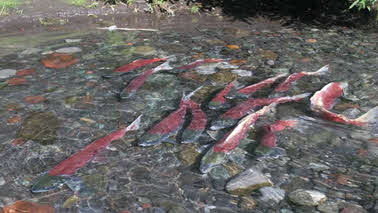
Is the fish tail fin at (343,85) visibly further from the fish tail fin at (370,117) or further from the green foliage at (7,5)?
the green foliage at (7,5)

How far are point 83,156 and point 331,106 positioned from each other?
100 inches

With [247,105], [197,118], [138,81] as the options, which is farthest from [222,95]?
[138,81]

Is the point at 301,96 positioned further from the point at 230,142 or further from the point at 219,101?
the point at 230,142

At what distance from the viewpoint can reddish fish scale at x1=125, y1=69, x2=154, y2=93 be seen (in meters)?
4.84

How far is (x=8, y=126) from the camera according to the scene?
4.15m

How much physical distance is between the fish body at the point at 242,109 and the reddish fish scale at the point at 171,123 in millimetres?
325

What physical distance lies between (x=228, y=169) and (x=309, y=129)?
3.55 feet

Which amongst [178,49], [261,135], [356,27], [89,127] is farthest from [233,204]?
[356,27]

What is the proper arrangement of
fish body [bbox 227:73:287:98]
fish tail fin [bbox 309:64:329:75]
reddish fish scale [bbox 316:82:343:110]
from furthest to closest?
fish tail fin [bbox 309:64:329:75], fish body [bbox 227:73:287:98], reddish fish scale [bbox 316:82:343:110]

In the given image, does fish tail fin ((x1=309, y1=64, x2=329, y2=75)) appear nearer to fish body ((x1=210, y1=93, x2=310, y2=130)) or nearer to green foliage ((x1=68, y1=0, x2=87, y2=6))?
fish body ((x1=210, y1=93, x2=310, y2=130))

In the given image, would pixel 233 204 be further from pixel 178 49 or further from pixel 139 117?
pixel 178 49

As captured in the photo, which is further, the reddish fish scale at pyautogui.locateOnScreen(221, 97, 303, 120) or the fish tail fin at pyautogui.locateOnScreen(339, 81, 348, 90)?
the fish tail fin at pyautogui.locateOnScreen(339, 81, 348, 90)

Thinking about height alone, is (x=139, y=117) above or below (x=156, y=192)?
above

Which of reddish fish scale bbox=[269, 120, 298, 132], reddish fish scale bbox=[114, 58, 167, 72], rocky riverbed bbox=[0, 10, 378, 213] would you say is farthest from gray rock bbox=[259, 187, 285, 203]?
reddish fish scale bbox=[114, 58, 167, 72]
